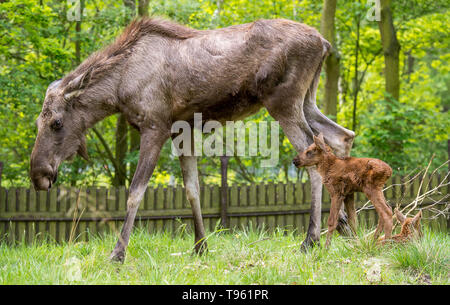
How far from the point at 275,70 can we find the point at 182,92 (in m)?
0.91

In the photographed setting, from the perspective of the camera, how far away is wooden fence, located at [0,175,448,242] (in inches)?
→ 319

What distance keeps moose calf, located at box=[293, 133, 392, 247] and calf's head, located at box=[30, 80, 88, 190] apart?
2217 millimetres

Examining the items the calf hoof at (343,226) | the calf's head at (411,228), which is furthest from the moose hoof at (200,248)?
the calf's head at (411,228)

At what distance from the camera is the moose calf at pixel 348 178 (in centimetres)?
393

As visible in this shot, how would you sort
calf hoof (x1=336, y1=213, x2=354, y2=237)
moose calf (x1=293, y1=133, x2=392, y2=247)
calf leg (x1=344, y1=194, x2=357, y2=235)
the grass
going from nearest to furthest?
the grass < moose calf (x1=293, y1=133, x2=392, y2=247) < calf leg (x1=344, y1=194, x2=357, y2=235) < calf hoof (x1=336, y1=213, x2=354, y2=237)

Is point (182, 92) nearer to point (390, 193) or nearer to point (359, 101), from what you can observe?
point (390, 193)

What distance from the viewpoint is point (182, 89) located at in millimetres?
4289

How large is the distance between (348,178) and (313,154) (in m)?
0.39

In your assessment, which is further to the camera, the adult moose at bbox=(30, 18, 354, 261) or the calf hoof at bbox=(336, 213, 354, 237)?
the calf hoof at bbox=(336, 213, 354, 237)

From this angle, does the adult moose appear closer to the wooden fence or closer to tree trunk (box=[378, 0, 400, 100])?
the wooden fence

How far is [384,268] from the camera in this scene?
3619 millimetres

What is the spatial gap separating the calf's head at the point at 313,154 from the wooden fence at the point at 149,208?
393 centimetres

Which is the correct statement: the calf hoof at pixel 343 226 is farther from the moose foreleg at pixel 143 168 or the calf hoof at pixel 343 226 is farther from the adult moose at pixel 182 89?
the moose foreleg at pixel 143 168

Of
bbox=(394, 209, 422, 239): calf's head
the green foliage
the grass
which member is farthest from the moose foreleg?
the green foliage
